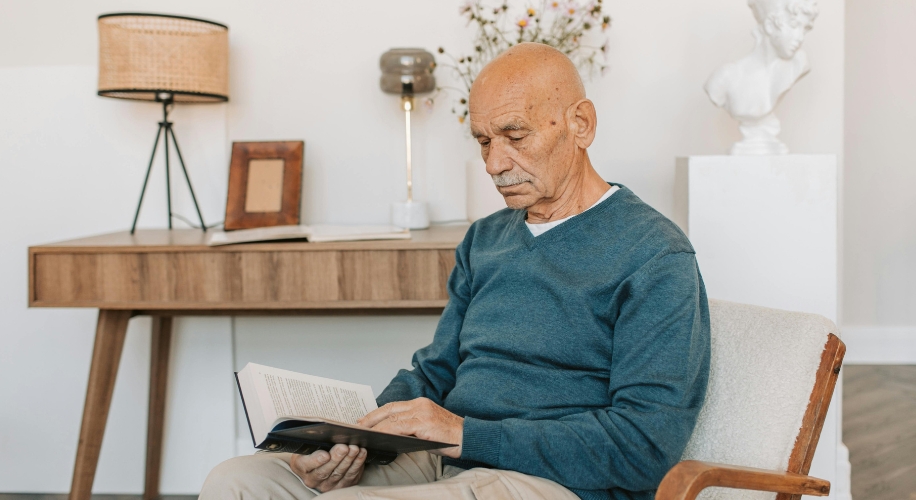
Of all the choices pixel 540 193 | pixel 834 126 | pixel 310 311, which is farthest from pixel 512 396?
pixel 834 126

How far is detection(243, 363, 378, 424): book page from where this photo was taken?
1222 mm

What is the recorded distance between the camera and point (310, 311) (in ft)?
8.20

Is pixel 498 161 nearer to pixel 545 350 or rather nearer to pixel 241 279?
pixel 545 350

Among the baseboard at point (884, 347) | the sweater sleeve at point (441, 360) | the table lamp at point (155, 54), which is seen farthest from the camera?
the baseboard at point (884, 347)

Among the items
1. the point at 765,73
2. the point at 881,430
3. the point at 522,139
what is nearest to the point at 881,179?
the point at 881,430

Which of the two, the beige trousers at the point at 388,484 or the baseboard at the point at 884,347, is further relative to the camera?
the baseboard at the point at 884,347

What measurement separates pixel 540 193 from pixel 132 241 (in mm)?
1290

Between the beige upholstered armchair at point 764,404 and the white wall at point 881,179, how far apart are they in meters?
3.14

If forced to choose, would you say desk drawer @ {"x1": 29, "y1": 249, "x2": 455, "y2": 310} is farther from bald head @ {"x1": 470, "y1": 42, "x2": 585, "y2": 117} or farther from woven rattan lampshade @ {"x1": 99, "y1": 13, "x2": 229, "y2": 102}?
bald head @ {"x1": 470, "y1": 42, "x2": 585, "y2": 117}

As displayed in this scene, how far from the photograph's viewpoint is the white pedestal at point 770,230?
6.70 ft

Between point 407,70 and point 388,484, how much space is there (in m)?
1.39

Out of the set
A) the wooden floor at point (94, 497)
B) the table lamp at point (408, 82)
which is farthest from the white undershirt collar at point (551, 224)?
the wooden floor at point (94, 497)

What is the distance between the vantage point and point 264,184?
2475 millimetres

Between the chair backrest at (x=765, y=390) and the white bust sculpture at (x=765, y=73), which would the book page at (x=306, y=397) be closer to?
the chair backrest at (x=765, y=390)
